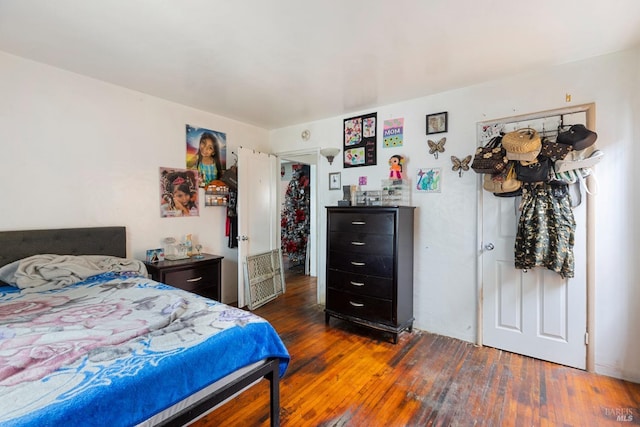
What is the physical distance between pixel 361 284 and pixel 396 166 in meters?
1.28

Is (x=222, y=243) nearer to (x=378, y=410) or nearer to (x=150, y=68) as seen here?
(x=150, y=68)

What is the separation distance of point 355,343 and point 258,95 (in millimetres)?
2629

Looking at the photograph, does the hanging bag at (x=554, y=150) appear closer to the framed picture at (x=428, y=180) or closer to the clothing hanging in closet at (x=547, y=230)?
the clothing hanging in closet at (x=547, y=230)

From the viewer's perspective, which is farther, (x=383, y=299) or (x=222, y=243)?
(x=222, y=243)

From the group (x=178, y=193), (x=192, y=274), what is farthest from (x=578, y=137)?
(x=178, y=193)

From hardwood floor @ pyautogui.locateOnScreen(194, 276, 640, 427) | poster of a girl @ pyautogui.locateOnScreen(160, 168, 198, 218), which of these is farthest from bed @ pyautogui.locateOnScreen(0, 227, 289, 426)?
poster of a girl @ pyautogui.locateOnScreen(160, 168, 198, 218)

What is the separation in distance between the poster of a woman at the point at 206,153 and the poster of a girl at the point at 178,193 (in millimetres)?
124

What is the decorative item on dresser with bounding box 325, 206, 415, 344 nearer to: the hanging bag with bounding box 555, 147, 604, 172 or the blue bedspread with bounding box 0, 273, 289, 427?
the hanging bag with bounding box 555, 147, 604, 172

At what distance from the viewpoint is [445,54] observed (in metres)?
2.17

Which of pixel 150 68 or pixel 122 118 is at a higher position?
pixel 150 68

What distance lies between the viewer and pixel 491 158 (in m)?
2.42

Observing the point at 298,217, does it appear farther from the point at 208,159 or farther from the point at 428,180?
the point at 428,180

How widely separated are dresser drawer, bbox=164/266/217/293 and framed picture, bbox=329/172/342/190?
1.71 meters

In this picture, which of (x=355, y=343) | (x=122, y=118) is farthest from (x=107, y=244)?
(x=355, y=343)
